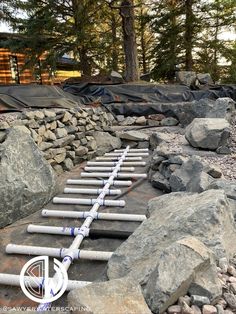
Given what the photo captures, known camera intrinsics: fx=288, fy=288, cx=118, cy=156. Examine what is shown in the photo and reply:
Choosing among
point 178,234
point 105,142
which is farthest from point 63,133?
point 178,234

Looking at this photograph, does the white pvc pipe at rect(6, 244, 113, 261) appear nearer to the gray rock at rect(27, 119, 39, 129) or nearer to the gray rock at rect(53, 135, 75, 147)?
the gray rock at rect(27, 119, 39, 129)

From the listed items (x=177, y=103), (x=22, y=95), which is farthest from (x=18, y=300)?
(x=177, y=103)

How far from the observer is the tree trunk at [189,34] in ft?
39.5

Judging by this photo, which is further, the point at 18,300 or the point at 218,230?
the point at 18,300

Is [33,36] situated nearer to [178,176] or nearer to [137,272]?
[178,176]

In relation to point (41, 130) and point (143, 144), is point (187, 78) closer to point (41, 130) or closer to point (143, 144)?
point (143, 144)

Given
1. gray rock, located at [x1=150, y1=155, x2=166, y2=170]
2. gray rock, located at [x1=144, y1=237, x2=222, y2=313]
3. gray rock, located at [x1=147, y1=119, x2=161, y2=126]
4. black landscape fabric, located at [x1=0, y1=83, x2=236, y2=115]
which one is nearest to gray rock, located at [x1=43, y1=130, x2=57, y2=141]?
gray rock, located at [x1=150, y1=155, x2=166, y2=170]

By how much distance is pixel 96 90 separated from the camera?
8820 mm

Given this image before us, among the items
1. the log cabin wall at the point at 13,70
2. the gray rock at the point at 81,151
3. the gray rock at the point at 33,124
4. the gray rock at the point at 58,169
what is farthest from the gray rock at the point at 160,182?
the log cabin wall at the point at 13,70

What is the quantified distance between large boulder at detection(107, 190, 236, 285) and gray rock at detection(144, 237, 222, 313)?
0.22 meters

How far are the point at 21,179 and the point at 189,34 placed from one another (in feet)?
37.4

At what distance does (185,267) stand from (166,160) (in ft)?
9.10

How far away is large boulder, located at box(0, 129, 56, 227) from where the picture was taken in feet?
10.4

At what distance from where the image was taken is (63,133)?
5.29 m
